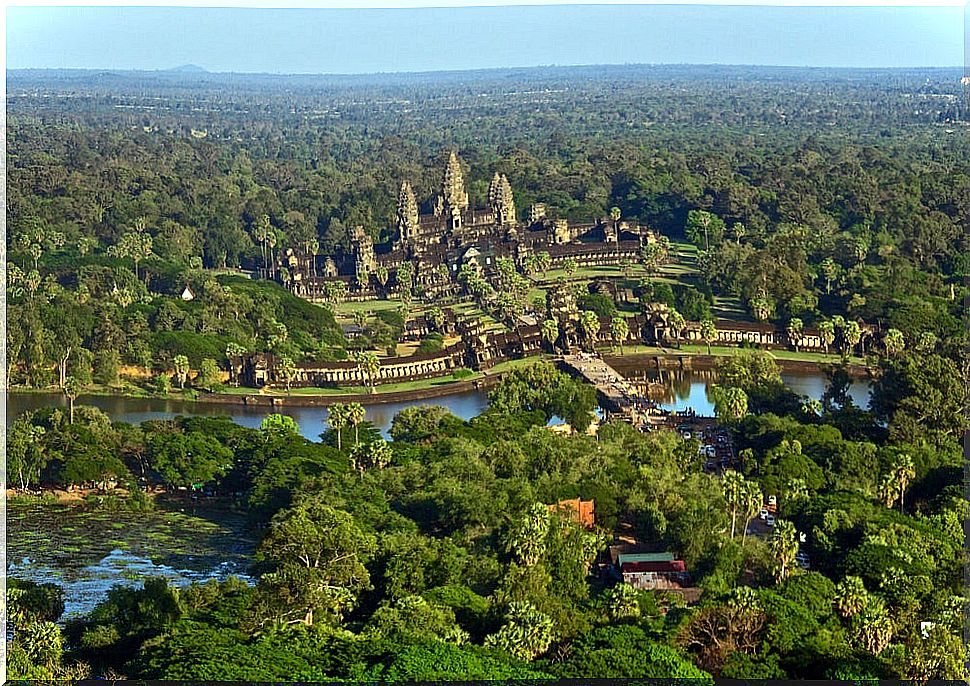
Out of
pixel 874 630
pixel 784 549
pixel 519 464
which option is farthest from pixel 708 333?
pixel 874 630

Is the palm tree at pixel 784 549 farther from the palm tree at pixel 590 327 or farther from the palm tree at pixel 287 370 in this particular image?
the palm tree at pixel 590 327

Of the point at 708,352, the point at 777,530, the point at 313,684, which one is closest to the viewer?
the point at 313,684

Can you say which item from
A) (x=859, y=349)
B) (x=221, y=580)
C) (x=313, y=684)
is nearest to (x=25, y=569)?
(x=221, y=580)

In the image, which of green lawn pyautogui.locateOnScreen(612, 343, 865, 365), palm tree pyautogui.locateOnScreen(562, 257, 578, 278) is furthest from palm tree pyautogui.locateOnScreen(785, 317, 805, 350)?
palm tree pyautogui.locateOnScreen(562, 257, 578, 278)

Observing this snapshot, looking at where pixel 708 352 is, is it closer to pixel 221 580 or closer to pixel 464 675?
pixel 221 580

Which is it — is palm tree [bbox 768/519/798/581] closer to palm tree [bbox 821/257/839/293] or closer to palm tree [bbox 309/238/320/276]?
palm tree [bbox 821/257/839/293]

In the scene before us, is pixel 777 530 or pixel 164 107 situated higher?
pixel 164 107
